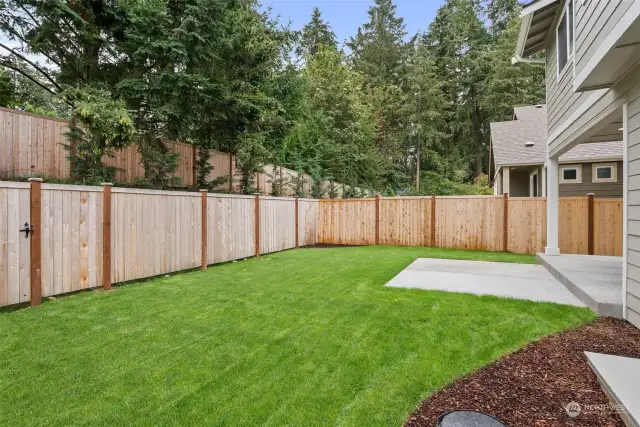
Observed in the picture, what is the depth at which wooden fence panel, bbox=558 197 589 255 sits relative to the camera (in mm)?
7594

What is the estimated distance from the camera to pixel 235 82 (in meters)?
7.92

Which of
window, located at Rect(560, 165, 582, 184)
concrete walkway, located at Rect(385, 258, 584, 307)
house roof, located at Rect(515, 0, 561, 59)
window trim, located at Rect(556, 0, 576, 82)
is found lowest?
concrete walkway, located at Rect(385, 258, 584, 307)

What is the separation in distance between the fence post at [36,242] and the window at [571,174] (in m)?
12.5

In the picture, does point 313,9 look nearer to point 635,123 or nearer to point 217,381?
point 635,123

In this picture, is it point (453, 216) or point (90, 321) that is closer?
point (90, 321)

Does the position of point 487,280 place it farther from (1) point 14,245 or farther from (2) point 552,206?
(1) point 14,245

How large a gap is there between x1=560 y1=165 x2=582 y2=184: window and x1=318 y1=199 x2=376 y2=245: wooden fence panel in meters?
5.95

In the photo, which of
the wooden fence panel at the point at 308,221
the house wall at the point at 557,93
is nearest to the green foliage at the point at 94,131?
the wooden fence panel at the point at 308,221

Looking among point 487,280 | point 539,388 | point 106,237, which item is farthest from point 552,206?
point 106,237

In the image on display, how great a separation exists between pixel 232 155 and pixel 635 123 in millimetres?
7941

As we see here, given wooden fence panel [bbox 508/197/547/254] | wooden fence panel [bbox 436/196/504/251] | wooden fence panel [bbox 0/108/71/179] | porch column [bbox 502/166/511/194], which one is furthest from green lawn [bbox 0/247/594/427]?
porch column [bbox 502/166/511/194]

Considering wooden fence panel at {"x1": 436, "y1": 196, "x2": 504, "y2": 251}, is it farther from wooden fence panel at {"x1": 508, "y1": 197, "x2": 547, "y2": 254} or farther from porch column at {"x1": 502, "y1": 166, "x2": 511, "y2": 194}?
porch column at {"x1": 502, "y1": 166, "x2": 511, "y2": 194}

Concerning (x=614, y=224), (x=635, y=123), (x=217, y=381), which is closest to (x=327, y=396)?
(x=217, y=381)

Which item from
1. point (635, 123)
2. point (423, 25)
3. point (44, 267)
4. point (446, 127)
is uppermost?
point (423, 25)
